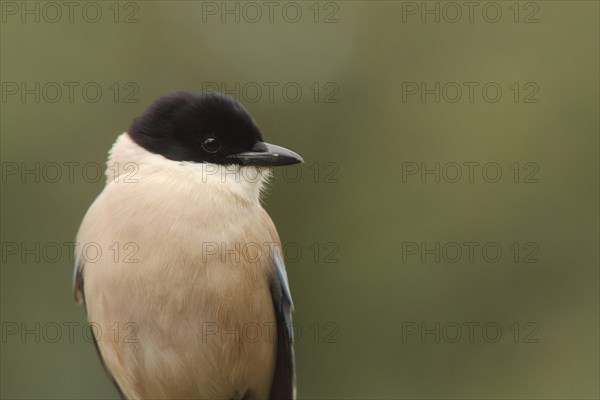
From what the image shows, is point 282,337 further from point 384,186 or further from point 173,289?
point 384,186

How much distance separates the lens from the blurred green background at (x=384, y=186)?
23.5 feet

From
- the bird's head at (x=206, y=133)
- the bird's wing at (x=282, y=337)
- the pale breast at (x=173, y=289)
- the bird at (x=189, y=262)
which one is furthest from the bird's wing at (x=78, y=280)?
the bird's wing at (x=282, y=337)

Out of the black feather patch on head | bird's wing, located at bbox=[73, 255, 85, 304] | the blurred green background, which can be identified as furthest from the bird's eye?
the blurred green background

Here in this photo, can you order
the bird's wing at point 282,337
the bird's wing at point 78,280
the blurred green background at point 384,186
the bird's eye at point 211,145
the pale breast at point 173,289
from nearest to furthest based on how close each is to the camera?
1. the pale breast at point 173,289
2. the bird's wing at point 78,280
3. the bird's eye at point 211,145
4. the bird's wing at point 282,337
5. the blurred green background at point 384,186

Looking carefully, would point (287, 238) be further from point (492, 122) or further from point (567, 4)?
point (567, 4)

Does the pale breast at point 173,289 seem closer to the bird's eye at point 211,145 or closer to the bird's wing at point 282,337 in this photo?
the bird's wing at point 282,337

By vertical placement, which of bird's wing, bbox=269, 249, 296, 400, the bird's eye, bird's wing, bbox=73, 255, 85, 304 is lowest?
bird's wing, bbox=269, 249, 296, 400

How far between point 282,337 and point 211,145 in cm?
113

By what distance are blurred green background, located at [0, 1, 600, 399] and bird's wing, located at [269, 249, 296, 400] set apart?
1.81 m

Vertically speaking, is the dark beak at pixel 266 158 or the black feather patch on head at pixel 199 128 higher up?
the black feather patch on head at pixel 199 128

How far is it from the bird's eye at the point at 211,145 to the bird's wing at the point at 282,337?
639 mm

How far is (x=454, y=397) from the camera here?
7148 mm

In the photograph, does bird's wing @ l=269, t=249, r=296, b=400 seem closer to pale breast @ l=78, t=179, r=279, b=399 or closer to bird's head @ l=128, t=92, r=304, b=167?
pale breast @ l=78, t=179, r=279, b=399

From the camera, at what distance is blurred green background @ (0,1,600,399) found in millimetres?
7156
